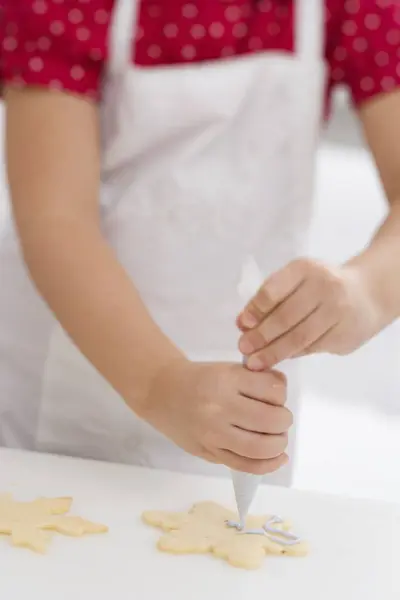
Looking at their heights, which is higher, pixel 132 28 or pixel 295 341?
pixel 132 28

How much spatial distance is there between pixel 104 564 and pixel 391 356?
1.98 ft

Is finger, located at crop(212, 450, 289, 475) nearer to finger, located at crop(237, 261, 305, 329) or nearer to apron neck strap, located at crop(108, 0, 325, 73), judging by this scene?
finger, located at crop(237, 261, 305, 329)

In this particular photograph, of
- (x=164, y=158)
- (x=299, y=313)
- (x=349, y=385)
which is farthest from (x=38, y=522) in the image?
(x=349, y=385)

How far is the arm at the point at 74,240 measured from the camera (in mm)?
532

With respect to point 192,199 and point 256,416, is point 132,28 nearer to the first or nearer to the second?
point 192,199

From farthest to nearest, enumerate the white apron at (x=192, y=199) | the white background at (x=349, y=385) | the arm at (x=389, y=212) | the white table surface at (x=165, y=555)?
1. the white background at (x=349, y=385)
2. the white apron at (x=192, y=199)
3. the arm at (x=389, y=212)
4. the white table surface at (x=165, y=555)

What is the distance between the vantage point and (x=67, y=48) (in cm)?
61

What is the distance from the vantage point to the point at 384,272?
523mm

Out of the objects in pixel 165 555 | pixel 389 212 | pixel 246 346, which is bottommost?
pixel 165 555

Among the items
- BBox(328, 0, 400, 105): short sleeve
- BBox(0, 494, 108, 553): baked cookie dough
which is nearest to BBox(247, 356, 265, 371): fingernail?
BBox(0, 494, 108, 553): baked cookie dough

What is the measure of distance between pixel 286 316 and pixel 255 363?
3 centimetres

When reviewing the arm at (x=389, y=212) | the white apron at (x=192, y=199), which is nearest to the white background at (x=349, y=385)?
the white apron at (x=192, y=199)

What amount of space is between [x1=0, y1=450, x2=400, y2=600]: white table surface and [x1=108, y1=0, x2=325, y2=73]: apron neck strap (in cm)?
28

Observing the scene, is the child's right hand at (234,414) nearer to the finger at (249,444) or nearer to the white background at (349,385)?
the finger at (249,444)
